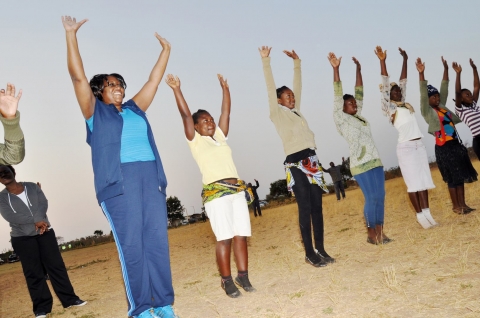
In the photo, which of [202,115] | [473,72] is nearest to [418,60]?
[473,72]

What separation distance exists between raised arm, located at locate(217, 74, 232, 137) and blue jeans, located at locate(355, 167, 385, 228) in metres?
2.23

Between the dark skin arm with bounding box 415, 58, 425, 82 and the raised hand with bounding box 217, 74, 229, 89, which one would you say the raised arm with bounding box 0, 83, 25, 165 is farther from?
the dark skin arm with bounding box 415, 58, 425, 82

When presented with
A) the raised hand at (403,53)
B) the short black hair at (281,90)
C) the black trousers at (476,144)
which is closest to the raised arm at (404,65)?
the raised hand at (403,53)

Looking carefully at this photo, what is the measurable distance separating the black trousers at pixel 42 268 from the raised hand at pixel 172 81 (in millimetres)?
3164

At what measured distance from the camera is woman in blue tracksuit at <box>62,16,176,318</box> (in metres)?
3.51

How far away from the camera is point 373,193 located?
6.27 meters

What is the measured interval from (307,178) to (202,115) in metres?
1.57

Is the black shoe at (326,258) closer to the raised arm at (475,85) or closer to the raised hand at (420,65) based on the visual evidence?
the raised hand at (420,65)

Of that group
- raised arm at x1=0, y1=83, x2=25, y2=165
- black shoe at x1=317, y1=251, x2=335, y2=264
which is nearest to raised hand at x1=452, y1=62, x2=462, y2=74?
black shoe at x1=317, y1=251, x2=335, y2=264

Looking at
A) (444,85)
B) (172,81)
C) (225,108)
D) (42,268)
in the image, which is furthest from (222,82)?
(444,85)

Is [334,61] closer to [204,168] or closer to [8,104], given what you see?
[204,168]

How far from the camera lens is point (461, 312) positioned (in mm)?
2836

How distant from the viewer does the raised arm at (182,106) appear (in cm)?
475

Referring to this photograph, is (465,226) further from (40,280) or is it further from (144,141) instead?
(40,280)
